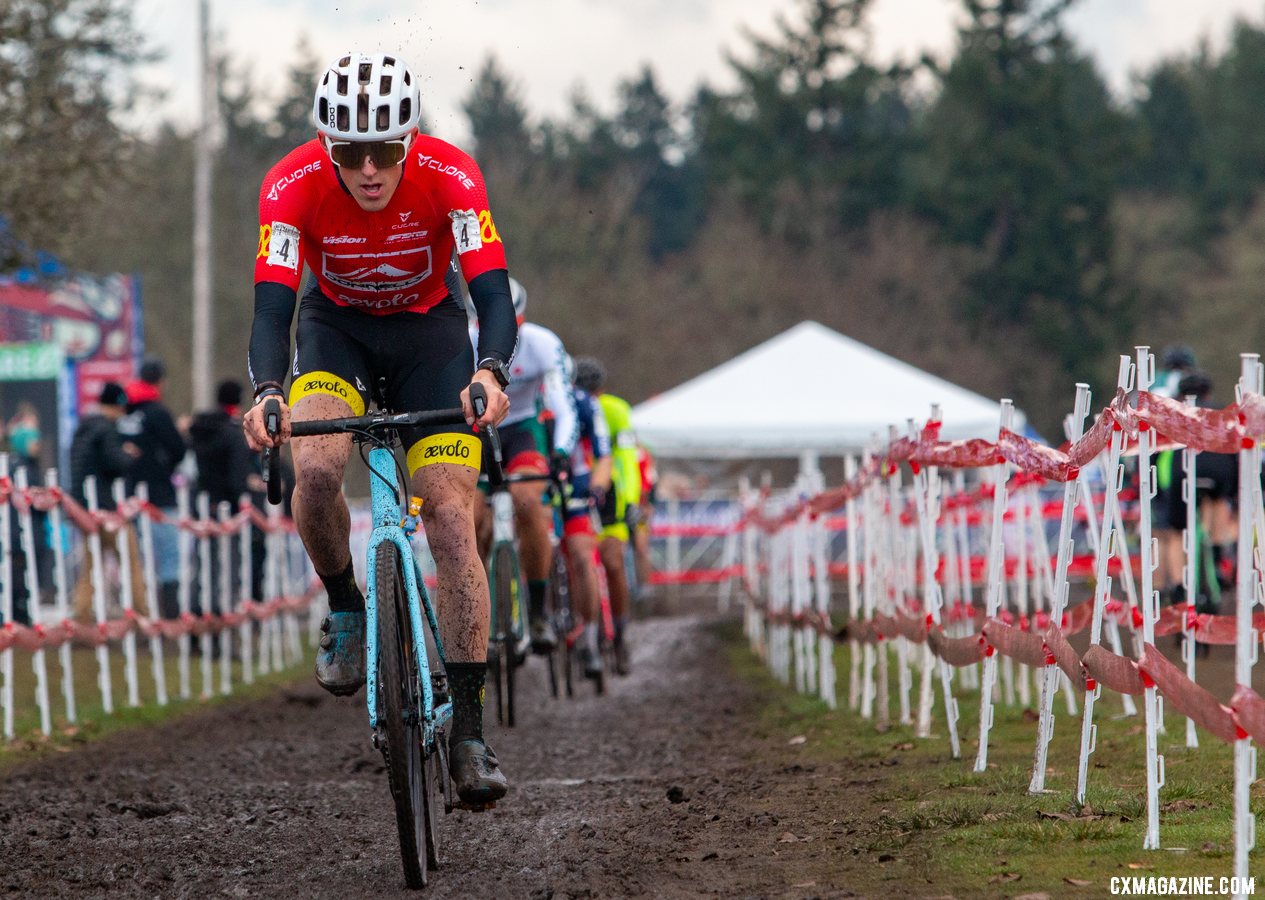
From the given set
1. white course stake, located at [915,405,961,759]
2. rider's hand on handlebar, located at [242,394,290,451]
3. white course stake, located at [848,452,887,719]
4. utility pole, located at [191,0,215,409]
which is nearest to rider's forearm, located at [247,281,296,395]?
rider's hand on handlebar, located at [242,394,290,451]

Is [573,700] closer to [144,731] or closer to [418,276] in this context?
[144,731]

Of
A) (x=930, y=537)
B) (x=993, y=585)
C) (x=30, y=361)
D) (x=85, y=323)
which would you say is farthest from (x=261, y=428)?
(x=85, y=323)

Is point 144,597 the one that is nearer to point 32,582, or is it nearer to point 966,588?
point 32,582

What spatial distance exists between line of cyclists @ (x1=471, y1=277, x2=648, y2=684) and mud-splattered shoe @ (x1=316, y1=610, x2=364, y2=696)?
293cm

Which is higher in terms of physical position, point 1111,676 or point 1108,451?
point 1108,451

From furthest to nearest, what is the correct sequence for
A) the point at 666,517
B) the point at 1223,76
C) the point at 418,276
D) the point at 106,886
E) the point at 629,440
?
the point at 1223,76
the point at 666,517
the point at 629,440
the point at 418,276
the point at 106,886

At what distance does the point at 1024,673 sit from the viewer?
9.85 meters

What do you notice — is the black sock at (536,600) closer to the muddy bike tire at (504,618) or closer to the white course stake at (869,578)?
the muddy bike tire at (504,618)

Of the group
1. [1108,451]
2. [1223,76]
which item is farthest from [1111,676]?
[1223,76]

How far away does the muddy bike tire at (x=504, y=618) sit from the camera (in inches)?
392

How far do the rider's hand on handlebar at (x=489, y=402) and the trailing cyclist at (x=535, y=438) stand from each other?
4.76 m

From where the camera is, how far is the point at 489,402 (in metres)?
5.39

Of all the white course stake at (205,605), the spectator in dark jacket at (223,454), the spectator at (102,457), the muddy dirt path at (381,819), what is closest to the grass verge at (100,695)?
the white course stake at (205,605)

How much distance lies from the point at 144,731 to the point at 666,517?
18.0 meters
